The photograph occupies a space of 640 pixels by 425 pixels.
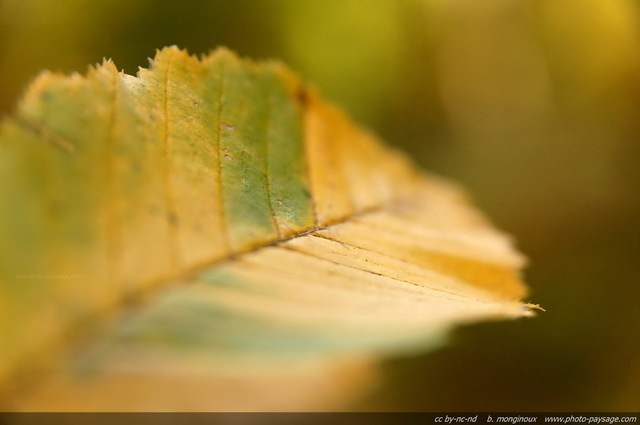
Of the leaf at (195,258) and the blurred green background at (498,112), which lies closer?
the leaf at (195,258)

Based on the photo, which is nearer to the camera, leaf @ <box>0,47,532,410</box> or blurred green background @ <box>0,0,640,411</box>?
leaf @ <box>0,47,532,410</box>

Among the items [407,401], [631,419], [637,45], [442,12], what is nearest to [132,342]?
[407,401]

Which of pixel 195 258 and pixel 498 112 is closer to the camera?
pixel 195 258

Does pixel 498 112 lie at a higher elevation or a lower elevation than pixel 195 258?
Result: higher

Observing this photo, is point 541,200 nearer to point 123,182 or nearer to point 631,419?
point 631,419
